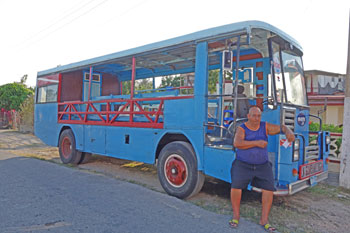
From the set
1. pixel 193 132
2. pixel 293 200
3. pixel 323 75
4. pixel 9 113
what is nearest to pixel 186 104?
pixel 193 132

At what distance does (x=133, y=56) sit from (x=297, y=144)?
3743 millimetres

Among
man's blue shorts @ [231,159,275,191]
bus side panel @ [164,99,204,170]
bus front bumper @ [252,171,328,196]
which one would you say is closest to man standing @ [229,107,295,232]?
man's blue shorts @ [231,159,275,191]

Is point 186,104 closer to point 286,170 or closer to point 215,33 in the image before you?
point 215,33

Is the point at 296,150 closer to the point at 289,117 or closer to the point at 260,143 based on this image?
the point at 289,117

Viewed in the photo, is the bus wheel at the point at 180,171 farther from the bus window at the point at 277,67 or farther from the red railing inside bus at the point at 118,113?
the bus window at the point at 277,67

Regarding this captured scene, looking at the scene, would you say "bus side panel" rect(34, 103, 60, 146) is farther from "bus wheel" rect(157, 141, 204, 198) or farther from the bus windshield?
the bus windshield

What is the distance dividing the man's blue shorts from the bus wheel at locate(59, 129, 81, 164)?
5.56 meters

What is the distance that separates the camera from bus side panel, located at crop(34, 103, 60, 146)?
28.9ft

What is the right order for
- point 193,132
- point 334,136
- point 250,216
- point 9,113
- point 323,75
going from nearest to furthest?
point 250,216 < point 193,132 < point 334,136 < point 323,75 < point 9,113

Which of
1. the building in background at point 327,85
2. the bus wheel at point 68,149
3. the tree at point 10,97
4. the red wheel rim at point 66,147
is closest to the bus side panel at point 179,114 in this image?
the bus wheel at point 68,149

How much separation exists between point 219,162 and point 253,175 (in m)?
0.76

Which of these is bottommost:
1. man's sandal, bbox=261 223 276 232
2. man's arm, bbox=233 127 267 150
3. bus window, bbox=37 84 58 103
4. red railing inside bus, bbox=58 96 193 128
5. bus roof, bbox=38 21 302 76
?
man's sandal, bbox=261 223 276 232

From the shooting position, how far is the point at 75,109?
8039 millimetres

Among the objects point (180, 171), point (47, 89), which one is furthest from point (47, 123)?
point (180, 171)
